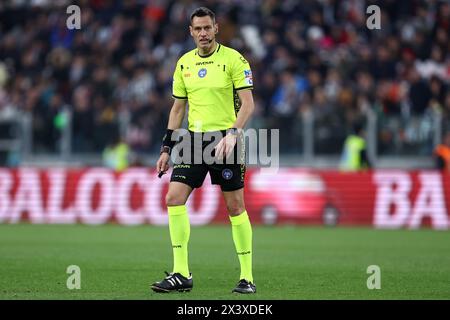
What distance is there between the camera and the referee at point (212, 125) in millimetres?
9484

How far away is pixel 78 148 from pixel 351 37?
7.29m

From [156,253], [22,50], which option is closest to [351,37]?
[22,50]

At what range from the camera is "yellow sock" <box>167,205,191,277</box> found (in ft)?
31.2

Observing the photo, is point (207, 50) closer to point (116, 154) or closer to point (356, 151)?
point (356, 151)

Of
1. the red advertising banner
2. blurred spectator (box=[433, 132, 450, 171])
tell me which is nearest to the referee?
the red advertising banner

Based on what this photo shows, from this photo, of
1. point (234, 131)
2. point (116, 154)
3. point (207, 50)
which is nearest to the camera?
point (234, 131)

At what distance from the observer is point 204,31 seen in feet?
31.2

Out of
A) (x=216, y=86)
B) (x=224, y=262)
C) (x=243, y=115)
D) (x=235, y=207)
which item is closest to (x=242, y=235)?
(x=235, y=207)

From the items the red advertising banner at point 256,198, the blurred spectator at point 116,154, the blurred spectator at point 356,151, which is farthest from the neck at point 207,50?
the blurred spectator at point 116,154

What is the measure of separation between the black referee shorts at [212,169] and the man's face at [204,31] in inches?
33.9

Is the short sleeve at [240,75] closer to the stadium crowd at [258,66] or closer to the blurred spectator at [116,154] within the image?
the stadium crowd at [258,66]

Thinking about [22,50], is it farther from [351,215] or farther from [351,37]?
[351,215]

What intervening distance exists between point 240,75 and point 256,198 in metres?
12.3

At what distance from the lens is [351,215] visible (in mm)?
21625
